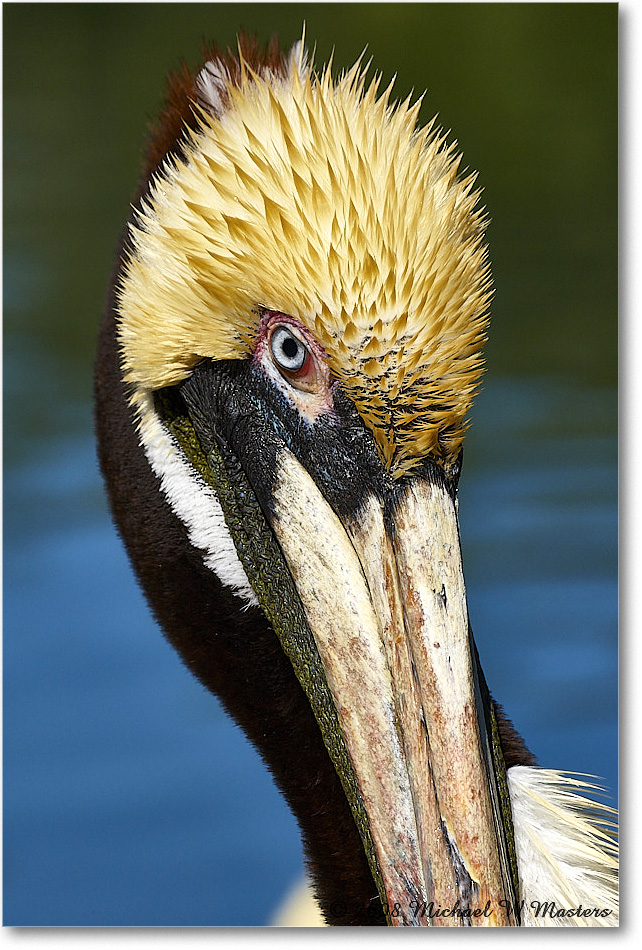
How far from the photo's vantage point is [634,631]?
1579mm

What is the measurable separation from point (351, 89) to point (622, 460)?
0.65 m

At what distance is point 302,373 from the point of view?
1.26 metres

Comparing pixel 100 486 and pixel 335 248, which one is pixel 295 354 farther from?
pixel 100 486

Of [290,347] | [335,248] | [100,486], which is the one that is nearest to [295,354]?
[290,347]

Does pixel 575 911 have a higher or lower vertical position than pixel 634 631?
lower

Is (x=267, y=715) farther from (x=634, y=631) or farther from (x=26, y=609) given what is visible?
(x=634, y=631)

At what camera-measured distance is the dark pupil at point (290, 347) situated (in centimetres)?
126

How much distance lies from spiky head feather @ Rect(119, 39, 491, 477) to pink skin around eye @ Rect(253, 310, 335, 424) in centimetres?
1

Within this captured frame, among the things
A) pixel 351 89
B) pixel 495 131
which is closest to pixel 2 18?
pixel 351 89
